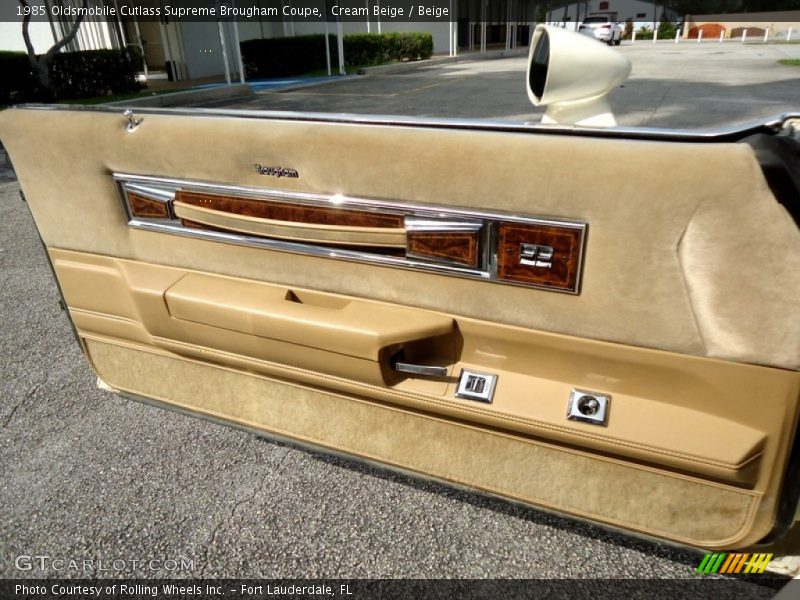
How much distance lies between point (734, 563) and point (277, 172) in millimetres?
1564

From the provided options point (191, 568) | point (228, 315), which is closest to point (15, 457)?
point (191, 568)

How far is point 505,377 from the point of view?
1.45 m

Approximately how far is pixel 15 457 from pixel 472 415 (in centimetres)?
187

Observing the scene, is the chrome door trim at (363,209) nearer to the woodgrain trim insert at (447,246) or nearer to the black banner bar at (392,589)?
the woodgrain trim insert at (447,246)

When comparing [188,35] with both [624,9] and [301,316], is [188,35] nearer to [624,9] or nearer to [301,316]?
[301,316]

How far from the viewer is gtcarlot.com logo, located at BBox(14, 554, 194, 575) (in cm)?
173

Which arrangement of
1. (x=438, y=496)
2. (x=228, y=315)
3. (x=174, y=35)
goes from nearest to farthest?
(x=228, y=315) → (x=438, y=496) → (x=174, y=35)

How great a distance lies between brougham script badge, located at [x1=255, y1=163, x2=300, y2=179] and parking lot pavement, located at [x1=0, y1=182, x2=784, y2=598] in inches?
41.9

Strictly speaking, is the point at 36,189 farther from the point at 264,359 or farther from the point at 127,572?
the point at 127,572

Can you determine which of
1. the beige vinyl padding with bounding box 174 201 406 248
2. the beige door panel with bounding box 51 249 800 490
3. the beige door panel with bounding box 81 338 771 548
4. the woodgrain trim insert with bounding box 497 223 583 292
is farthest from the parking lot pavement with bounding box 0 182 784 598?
the beige vinyl padding with bounding box 174 201 406 248

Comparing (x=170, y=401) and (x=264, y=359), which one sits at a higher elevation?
(x=264, y=359)

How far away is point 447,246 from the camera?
4.63 feet

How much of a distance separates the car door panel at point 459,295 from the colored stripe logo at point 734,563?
117 millimetres

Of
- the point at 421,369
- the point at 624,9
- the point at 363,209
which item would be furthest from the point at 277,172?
the point at 624,9
